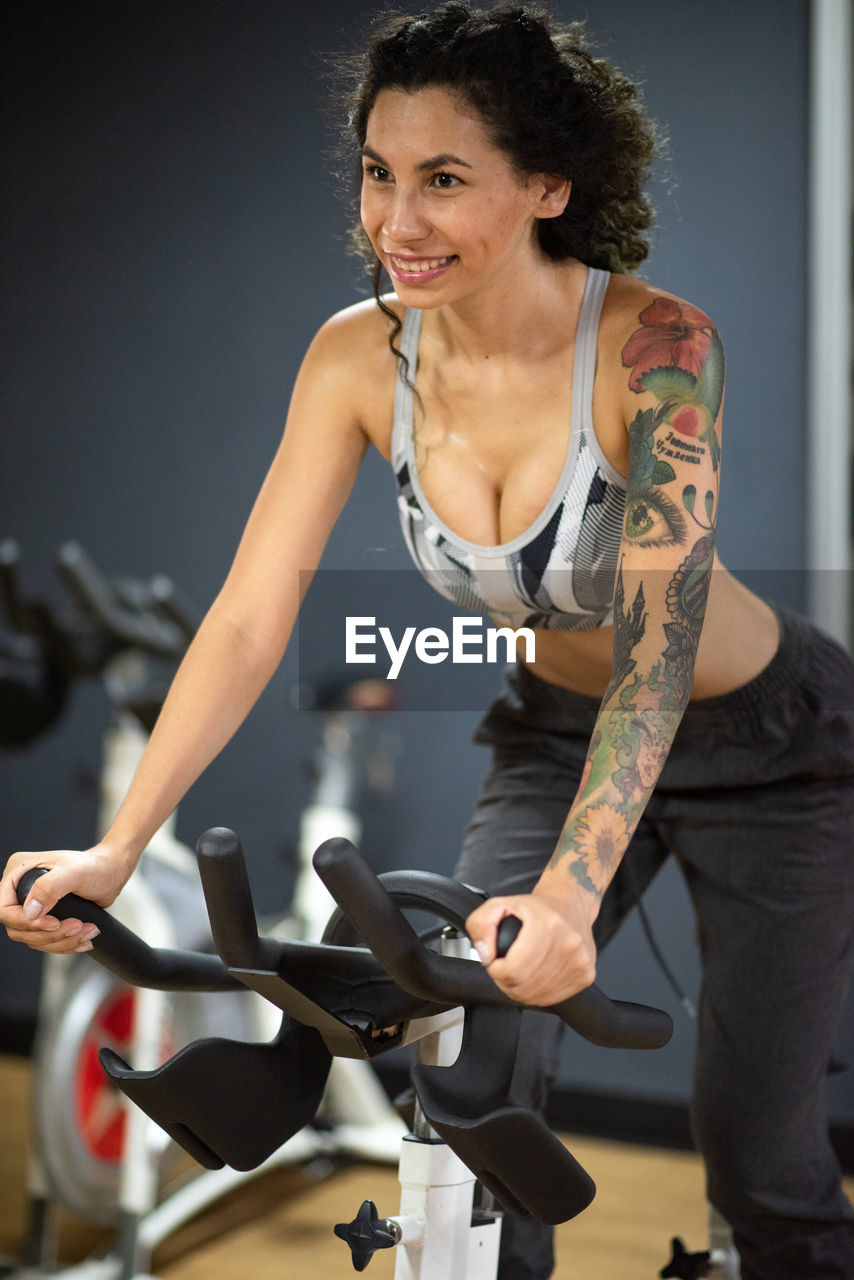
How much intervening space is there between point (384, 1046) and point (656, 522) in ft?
1.52

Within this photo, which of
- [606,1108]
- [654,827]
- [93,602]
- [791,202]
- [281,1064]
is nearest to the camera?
[281,1064]

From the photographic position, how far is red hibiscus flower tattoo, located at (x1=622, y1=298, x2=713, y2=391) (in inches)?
46.9

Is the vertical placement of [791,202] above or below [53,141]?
below

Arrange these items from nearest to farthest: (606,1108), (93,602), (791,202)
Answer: (93,602) < (791,202) < (606,1108)

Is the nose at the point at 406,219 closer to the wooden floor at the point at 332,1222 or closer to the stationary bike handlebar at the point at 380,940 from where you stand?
the stationary bike handlebar at the point at 380,940

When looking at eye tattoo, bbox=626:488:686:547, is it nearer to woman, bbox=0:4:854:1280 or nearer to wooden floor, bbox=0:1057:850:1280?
woman, bbox=0:4:854:1280

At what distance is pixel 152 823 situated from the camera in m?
1.20

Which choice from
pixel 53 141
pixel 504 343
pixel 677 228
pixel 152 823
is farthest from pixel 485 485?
pixel 53 141

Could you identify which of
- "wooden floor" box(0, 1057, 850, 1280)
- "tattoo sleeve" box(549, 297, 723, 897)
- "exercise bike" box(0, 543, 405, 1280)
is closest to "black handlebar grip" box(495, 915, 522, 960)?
"tattoo sleeve" box(549, 297, 723, 897)

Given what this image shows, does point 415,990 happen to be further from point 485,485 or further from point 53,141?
point 53,141

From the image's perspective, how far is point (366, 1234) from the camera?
1029 millimetres

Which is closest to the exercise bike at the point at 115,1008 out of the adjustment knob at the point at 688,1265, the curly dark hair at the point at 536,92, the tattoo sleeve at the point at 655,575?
the adjustment knob at the point at 688,1265

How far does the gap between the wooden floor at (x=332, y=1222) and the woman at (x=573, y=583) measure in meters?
1.14

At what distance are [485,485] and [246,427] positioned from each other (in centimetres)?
212
